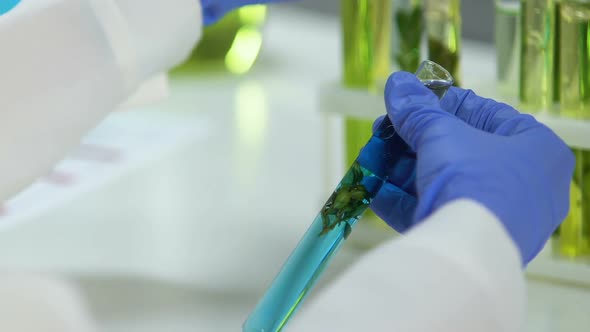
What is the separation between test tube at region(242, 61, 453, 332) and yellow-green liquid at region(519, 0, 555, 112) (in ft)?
0.75

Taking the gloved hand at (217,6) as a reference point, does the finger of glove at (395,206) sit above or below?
below

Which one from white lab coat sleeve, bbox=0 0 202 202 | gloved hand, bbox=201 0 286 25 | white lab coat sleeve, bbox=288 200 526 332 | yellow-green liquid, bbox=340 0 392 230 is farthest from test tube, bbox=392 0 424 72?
white lab coat sleeve, bbox=288 200 526 332

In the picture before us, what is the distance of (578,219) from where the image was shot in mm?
878

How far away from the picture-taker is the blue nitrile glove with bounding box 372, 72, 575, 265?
55cm

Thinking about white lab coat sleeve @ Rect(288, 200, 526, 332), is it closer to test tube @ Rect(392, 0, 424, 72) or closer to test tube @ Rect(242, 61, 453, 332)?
test tube @ Rect(242, 61, 453, 332)

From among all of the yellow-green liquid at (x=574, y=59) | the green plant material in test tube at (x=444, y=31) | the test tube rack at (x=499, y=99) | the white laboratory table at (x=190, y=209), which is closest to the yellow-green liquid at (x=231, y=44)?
the white laboratory table at (x=190, y=209)

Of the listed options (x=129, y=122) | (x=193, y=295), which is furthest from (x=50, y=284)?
(x=129, y=122)

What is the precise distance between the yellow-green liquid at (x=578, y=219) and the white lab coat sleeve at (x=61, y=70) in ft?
1.30

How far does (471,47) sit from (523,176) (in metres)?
1.08

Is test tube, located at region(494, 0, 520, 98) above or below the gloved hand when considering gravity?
below

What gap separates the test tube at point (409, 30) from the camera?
0.93 metres

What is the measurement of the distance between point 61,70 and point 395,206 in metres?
0.30

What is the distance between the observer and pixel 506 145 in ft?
1.88

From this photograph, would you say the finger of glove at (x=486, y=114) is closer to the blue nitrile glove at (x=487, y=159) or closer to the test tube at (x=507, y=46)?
the blue nitrile glove at (x=487, y=159)
